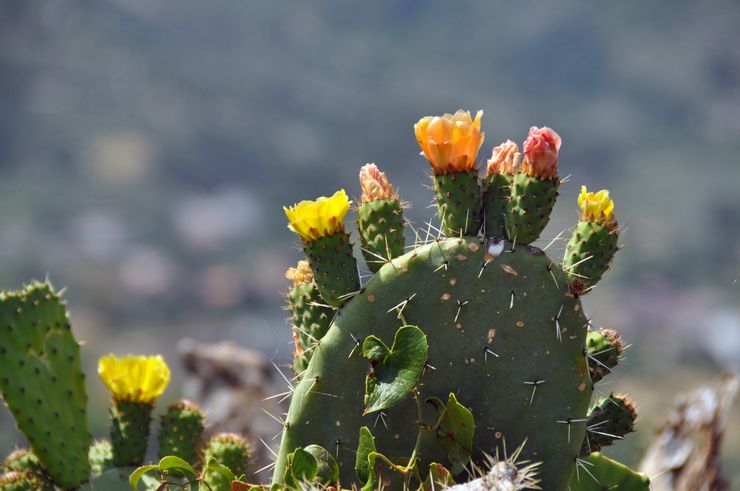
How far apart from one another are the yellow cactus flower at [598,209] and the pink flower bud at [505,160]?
0.14 metres

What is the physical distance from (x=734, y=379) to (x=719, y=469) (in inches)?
12.2

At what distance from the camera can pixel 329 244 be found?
1.76 metres

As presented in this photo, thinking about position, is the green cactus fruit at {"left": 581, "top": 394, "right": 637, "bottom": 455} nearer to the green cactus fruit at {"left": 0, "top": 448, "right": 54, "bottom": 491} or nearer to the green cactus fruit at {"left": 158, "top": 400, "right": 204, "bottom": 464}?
the green cactus fruit at {"left": 158, "top": 400, "right": 204, "bottom": 464}

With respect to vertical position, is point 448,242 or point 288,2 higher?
point 288,2

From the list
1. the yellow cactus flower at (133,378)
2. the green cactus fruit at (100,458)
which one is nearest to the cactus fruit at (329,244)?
the yellow cactus flower at (133,378)

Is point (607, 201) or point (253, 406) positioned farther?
point (253, 406)

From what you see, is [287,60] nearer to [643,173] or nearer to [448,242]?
[643,173]

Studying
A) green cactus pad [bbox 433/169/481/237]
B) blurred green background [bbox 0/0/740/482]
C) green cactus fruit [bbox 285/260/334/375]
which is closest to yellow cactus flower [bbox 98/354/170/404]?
green cactus fruit [bbox 285/260/334/375]

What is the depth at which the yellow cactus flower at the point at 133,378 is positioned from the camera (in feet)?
7.53

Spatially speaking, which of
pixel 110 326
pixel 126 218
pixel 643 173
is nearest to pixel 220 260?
pixel 126 218

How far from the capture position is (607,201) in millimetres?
1818

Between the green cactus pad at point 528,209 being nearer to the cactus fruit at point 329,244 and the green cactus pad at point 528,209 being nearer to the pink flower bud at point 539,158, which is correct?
the pink flower bud at point 539,158

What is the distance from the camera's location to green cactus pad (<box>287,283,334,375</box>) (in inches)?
73.6

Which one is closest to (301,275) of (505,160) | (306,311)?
(306,311)
